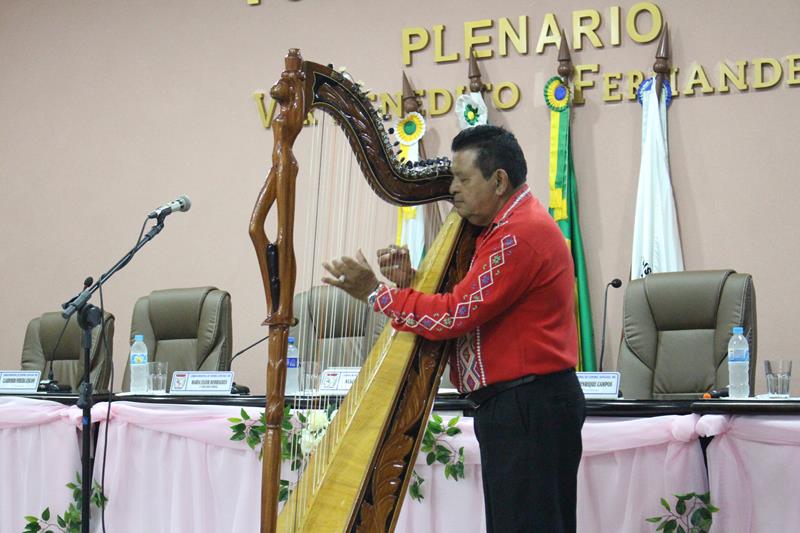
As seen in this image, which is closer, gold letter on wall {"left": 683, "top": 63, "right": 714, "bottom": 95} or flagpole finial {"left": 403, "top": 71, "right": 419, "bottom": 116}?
gold letter on wall {"left": 683, "top": 63, "right": 714, "bottom": 95}

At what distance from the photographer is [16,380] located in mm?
3945

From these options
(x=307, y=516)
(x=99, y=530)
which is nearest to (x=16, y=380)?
(x=99, y=530)

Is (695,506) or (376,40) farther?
(376,40)

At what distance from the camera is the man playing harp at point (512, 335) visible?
2.09 meters

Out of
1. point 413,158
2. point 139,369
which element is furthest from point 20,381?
point 413,158

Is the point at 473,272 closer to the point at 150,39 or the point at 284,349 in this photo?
the point at 284,349

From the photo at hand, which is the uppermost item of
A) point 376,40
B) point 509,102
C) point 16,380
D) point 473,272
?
point 376,40

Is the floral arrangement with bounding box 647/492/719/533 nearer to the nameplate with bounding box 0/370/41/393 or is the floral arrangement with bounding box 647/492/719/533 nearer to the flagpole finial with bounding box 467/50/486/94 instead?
the nameplate with bounding box 0/370/41/393

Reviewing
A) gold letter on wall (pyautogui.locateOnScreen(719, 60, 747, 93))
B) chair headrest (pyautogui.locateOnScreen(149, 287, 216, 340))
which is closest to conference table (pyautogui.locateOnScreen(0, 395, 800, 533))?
chair headrest (pyautogui.locateOnScreen(149, 287, 216, 340))

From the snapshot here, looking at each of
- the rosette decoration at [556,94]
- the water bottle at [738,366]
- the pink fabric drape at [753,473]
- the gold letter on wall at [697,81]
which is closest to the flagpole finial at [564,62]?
the rosette decoration at [556,94]

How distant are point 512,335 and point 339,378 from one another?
2.89ft

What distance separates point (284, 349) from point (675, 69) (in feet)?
11.9

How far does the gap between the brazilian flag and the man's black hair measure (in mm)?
2632

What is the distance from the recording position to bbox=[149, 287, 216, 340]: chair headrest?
445cm
